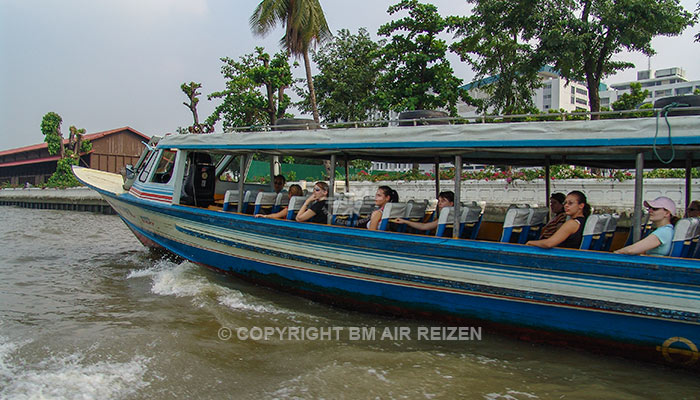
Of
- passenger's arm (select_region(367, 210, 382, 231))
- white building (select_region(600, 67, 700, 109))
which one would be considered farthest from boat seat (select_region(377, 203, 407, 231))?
white building (select_region(600, 67, 700, 109))

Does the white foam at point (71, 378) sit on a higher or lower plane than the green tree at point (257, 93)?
lower

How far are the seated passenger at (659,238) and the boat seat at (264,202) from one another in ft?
14.8

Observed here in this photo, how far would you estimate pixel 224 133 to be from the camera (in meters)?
6.80

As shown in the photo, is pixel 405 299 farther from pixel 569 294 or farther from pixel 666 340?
pixel 666 340

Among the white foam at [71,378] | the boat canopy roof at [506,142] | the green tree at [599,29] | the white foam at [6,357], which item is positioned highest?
the green tree at [599,29]

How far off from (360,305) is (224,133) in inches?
123

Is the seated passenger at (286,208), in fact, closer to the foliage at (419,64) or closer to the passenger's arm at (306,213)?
the passenger's arm at (306,213)

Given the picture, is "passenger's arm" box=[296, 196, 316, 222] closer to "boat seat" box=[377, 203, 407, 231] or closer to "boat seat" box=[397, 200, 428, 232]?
"boat seat" box=[377, 203, 407, 231]

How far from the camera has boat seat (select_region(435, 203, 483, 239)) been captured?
5.19 meters

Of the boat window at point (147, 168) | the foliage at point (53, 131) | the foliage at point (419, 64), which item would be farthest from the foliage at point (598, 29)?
the foliage at point (53, 131)

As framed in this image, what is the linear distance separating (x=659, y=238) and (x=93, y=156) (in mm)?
38642

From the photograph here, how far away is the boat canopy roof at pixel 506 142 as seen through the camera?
4.11 metres

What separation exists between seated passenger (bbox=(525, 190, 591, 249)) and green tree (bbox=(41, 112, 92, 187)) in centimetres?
3521

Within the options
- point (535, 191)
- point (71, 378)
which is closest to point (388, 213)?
point (71, 378)
